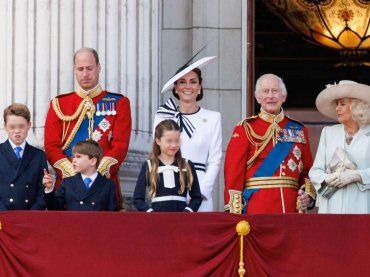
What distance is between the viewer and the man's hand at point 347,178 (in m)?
13.5

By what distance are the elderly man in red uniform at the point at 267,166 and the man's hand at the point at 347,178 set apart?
39 centimetres

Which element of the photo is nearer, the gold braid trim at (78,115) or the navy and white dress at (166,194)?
the navy and white dress at (166,194)

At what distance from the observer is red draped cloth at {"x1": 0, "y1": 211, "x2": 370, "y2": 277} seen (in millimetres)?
12867

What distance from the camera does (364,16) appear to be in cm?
1895

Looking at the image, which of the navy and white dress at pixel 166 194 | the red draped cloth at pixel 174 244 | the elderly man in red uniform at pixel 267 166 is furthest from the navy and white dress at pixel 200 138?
the red draped cloth at pixel 174 244

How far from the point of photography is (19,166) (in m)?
13.6

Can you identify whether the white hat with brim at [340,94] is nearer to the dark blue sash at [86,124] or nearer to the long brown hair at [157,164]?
the long brown hair at [157,164]

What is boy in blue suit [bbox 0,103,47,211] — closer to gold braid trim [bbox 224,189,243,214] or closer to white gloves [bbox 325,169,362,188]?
gold braid trim [bbox 224,189,243,214]

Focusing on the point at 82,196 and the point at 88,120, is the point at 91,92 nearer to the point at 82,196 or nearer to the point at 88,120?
the point at 88,120

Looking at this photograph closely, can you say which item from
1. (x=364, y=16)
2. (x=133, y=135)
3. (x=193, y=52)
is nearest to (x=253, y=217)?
(x=133, y=135)

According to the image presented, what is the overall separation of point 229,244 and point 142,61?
9.66 feet

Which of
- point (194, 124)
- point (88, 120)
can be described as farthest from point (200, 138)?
point (88, 120)

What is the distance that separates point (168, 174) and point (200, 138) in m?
Answer: 0.76

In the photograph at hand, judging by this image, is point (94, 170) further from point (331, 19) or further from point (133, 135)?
point (331, 19)
